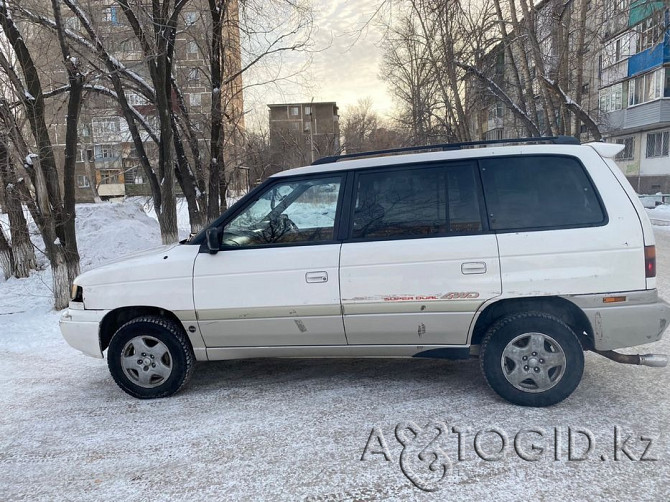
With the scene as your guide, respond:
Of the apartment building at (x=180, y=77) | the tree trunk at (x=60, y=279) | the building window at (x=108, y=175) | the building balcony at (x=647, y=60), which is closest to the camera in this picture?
the tree trunk at (x=60, y=279)

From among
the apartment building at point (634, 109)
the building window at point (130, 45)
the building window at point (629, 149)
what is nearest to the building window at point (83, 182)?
the apartment building at point (634, 109)

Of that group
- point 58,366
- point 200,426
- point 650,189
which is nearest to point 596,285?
point 200,426

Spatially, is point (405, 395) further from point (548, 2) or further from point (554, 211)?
point (548, 2)

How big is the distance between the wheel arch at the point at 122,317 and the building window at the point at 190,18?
9.66 metres

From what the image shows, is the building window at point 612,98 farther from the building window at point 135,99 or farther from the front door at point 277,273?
the front door at point 277,273

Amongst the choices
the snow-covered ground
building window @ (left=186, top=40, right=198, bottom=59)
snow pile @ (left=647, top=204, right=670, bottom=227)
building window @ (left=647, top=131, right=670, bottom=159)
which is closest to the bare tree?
the snow-covered ground

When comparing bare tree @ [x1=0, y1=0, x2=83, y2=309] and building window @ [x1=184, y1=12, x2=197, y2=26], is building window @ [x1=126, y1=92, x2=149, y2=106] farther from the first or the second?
bare tree @ [x1=0, y1=0, x2=83, y2=309]

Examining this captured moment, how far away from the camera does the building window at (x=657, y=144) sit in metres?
27.6

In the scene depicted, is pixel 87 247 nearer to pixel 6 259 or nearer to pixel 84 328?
pixel 6 259

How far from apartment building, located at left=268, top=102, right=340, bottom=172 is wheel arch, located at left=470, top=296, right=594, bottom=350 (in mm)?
13791

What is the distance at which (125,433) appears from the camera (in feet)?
11.6

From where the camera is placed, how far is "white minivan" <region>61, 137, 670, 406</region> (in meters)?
3.47

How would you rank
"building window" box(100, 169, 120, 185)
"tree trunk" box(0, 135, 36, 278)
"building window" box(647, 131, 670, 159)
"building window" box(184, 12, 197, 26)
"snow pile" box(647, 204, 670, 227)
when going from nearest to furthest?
"tree trunk" box(0, 135, 36, 278) < "building window" box(184, 12, 197, 26) < "snow pile" box(647, 204, 670, 227) < "building window" box(100, 169, 120, 185) < "building window" box(647, 131, 670, 159)

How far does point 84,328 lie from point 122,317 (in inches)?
13.2
